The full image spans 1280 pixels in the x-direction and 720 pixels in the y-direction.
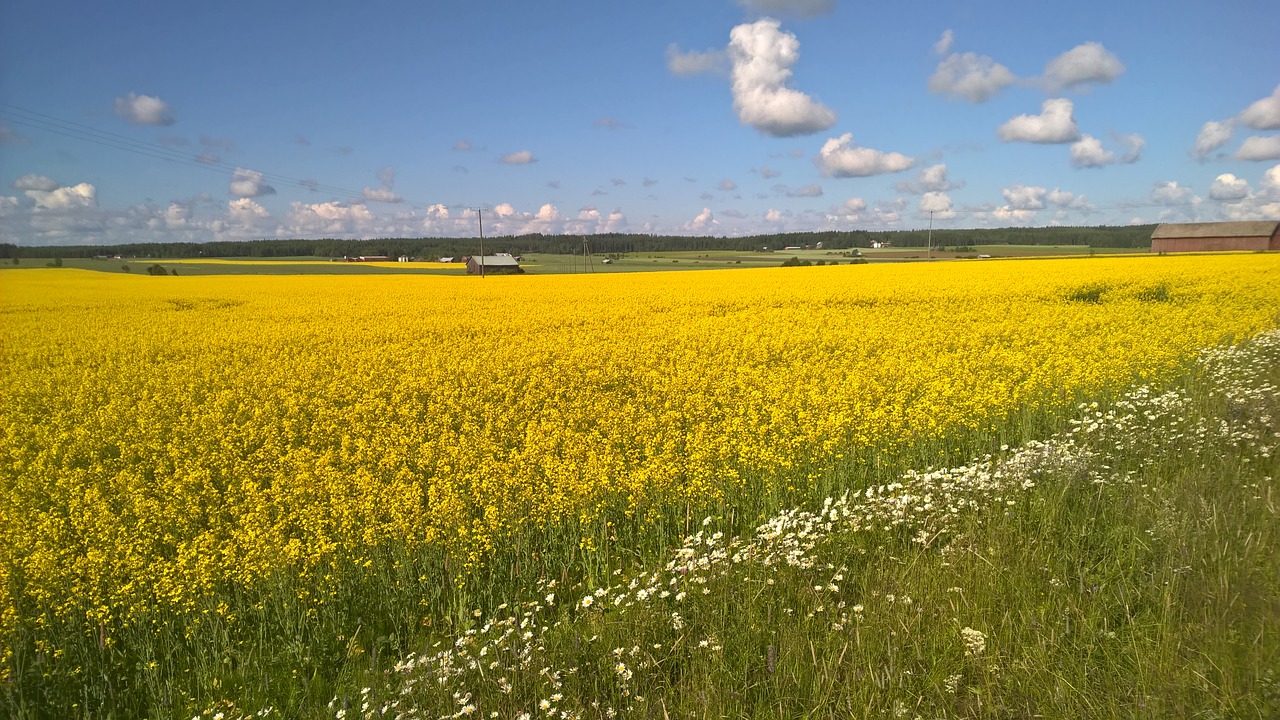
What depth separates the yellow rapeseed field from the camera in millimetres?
5168

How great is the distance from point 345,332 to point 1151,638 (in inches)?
627

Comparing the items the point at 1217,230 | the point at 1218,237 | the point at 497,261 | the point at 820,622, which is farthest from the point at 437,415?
the point at 1217,230

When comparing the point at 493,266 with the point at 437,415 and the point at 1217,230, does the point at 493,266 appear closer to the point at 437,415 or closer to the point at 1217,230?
the point at 437,415

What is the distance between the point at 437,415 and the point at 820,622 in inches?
247

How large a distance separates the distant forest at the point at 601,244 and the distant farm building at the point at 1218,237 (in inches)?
695

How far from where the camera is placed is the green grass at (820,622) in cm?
300

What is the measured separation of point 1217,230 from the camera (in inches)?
2267

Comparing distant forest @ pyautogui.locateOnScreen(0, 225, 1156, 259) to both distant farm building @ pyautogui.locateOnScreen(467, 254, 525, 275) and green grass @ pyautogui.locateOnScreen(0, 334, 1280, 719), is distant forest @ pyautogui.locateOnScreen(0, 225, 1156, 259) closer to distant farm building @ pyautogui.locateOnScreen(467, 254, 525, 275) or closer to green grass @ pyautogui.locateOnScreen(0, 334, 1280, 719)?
distant farm building @ pyautogui.locateOnScreen(467, 254, 525, 275)

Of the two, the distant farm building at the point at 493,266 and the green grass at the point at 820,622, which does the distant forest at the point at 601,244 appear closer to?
the distant farm building at the point at 493,266

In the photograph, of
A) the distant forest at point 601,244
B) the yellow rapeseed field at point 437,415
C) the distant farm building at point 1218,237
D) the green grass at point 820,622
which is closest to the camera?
the green grass at point 820,622

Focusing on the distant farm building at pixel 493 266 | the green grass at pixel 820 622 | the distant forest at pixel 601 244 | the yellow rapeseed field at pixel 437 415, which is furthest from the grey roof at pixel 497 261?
the green grass at pixel 820 622

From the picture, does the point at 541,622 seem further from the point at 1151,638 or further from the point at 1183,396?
the point at 1183,396

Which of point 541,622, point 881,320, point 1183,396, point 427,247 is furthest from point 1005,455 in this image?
point 427,247

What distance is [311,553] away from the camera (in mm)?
4938
